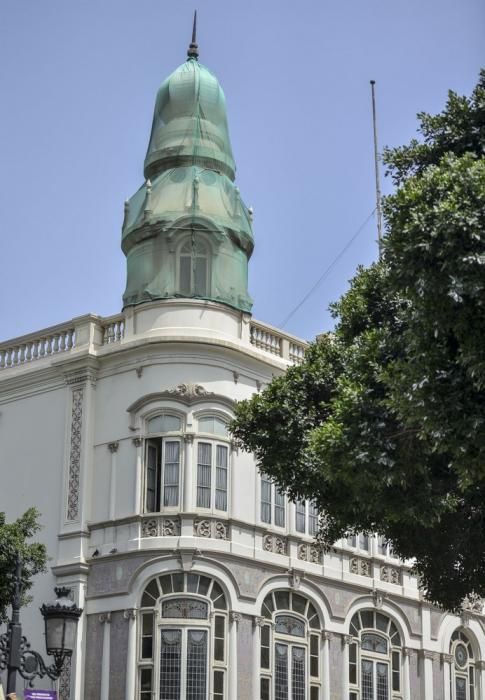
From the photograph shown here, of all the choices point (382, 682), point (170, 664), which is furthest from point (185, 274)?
point (382, 682)

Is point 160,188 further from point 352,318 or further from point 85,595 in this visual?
point 352,318

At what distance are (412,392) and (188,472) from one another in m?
12.7

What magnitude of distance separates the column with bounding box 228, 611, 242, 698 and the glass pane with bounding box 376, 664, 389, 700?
4.75 meters

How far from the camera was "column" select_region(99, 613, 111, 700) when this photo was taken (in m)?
28.8

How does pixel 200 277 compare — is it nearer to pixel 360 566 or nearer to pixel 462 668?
pixel 360 566

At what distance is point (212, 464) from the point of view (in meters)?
30.2

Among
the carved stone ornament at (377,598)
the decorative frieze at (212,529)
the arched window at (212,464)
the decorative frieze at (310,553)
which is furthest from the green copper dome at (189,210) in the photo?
the carved stone ornament at (377,598)

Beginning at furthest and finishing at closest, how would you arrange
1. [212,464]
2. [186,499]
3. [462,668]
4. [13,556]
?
[462,668]
[212,464]
[186,499]
[13,556]

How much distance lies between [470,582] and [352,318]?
4836 mm

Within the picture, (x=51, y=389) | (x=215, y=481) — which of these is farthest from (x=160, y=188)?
(x=215, y=481)

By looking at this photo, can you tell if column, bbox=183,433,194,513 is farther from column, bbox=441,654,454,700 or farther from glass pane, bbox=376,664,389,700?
column, bbox=441,654,454,700

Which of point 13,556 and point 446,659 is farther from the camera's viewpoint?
point 446,659

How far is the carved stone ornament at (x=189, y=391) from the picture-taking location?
1192 inches

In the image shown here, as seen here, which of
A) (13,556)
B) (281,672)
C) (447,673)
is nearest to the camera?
(13,556)
